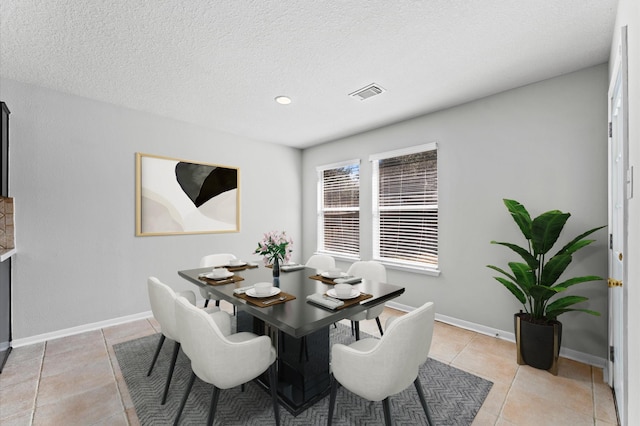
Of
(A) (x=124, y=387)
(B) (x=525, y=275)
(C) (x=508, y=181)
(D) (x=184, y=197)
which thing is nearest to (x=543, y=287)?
(B) (x=525, y=275)

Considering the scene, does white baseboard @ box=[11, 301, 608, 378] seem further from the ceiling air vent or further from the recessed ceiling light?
the recessed ceiling light

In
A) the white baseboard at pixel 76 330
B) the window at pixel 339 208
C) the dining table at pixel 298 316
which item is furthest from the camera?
the window at pixel 339 208

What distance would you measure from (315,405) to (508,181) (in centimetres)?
281

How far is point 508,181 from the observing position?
9.66ft

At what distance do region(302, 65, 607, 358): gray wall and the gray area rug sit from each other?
3.71 feet

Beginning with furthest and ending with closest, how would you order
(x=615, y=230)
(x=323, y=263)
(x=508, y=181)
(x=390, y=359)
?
(x=323, y=263) → (x=508, y=181) → (x=615, y=230) → (x=390, y=359)

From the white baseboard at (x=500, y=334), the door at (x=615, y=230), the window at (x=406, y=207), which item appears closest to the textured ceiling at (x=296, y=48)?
the door at (x=615, y=230)

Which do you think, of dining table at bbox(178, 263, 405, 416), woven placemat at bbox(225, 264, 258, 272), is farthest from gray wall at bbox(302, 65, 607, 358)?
woven placemat at bbox(225, 264, 258, 272)

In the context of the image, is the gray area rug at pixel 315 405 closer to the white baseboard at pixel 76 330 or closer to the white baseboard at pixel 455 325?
the white baseboard at pixel 455 325

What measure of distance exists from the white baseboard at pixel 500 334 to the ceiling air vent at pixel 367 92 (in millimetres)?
2751

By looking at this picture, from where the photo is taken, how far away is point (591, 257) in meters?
2.46

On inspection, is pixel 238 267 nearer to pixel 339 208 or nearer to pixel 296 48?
pixel 296 48

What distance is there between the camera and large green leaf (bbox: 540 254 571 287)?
2287 millimetres

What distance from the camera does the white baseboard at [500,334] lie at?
2434mm
